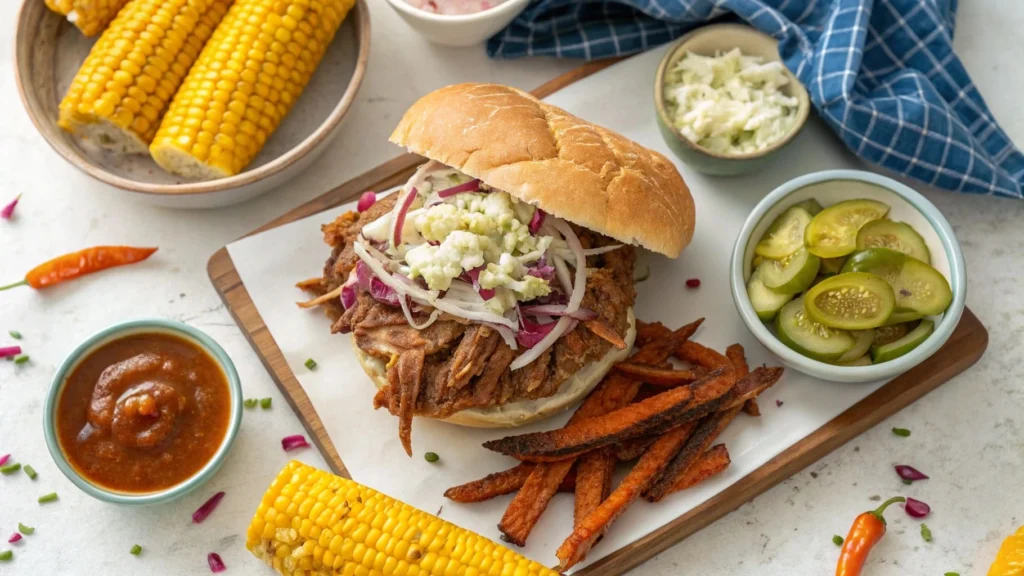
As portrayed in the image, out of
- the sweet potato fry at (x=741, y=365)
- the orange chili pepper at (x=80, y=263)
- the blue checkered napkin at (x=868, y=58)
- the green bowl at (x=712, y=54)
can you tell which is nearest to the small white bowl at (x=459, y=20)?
the blue checkered napkin at (x=868, y=58)

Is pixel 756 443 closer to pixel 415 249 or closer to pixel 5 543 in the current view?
pixel 415 249

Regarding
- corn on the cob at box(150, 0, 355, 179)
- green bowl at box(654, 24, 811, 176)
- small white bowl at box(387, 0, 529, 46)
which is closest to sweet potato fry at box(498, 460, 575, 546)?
green bowl at box(654, 24, 811, 176)

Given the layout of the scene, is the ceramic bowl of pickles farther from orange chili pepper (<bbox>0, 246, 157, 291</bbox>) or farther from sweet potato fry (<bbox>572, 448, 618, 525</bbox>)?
orange chili pepper (<bbox>0, 246, 157, 291</bbox>)

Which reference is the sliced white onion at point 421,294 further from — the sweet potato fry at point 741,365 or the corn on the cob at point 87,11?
the corn on the cob at point 87,11

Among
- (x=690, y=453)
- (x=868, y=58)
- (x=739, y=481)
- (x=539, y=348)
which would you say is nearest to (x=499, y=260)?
(x=539, y=348)

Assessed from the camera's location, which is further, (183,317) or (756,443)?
(183,317)

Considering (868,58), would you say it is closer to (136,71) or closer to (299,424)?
(299,424)

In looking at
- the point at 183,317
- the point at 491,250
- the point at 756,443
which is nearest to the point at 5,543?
the point at 183,317

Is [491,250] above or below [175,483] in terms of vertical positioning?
above
